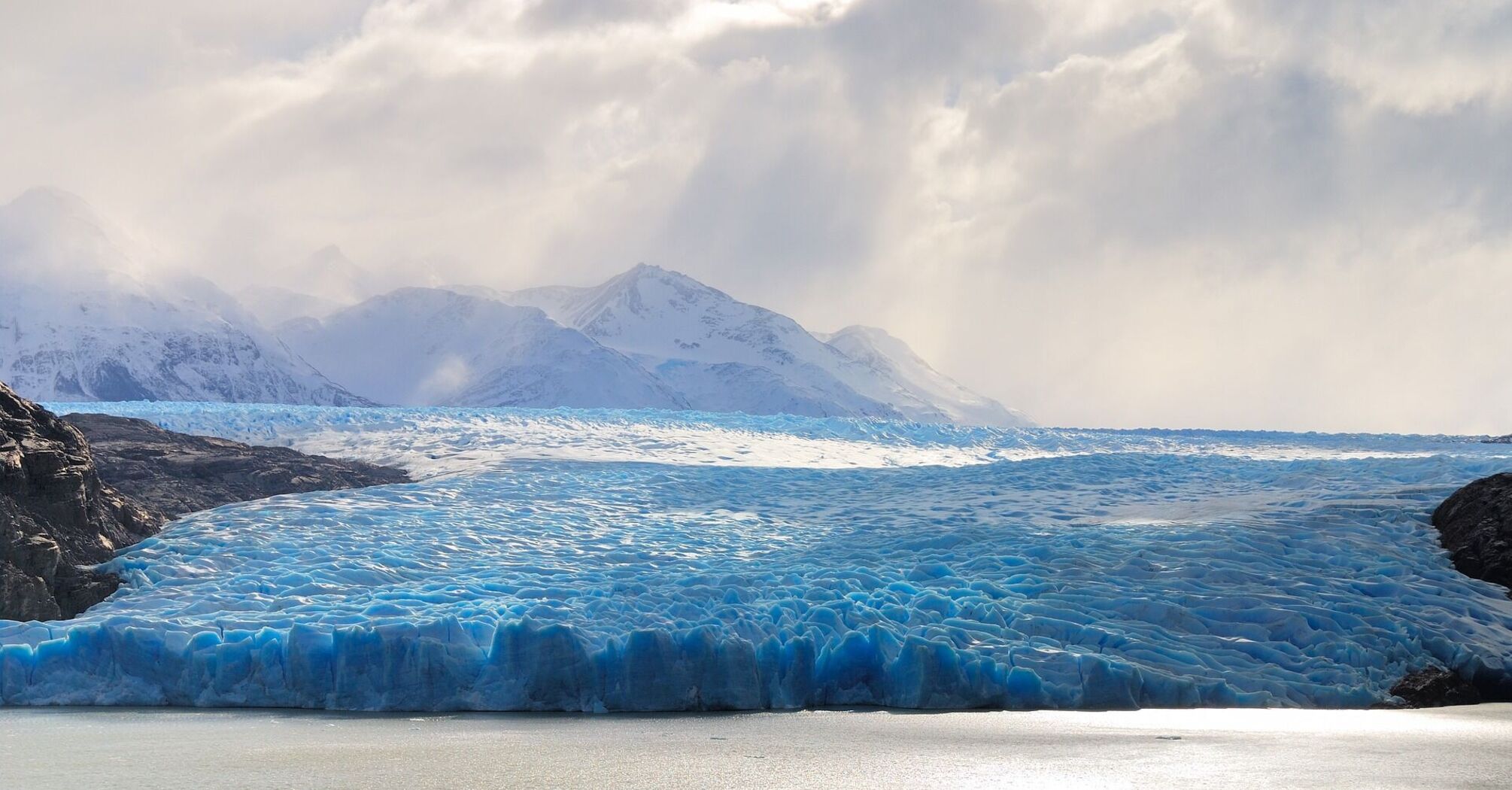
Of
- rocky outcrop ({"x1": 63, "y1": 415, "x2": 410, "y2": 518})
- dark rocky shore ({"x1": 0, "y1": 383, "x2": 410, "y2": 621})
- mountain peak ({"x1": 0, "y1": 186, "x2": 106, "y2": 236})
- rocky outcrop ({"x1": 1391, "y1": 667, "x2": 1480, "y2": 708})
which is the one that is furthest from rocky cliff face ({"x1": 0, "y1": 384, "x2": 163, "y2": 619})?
mountain peak ({"x1": 0, "y1": 186, "x2": 106, "y2": 236})

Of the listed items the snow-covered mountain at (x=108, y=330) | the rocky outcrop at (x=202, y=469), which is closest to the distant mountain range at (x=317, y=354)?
the snow-covered mountain at (x=108, y=330)

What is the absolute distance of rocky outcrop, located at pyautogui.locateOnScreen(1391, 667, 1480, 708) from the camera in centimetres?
918

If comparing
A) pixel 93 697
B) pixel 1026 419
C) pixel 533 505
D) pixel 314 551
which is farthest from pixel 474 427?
pixel 1026 419

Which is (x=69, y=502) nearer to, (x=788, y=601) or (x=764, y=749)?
(x=788, y=601)

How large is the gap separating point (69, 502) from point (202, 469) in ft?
16.7

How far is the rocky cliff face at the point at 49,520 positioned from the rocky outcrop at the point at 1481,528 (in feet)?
43.7

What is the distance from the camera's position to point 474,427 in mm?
25781

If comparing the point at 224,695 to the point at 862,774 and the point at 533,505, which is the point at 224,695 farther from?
the point at 533,505

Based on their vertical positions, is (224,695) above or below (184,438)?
below

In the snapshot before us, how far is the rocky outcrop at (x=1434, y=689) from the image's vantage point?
9.18 metres

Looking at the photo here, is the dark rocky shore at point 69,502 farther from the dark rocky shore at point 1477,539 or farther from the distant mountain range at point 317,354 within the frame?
the distant mountain range at point 317,354

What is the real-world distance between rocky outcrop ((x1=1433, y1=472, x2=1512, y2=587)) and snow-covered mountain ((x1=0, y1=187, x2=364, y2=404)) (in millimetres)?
144164

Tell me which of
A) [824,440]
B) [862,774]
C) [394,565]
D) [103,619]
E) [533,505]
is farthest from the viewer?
[824,440]

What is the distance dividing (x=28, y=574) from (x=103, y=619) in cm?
146
